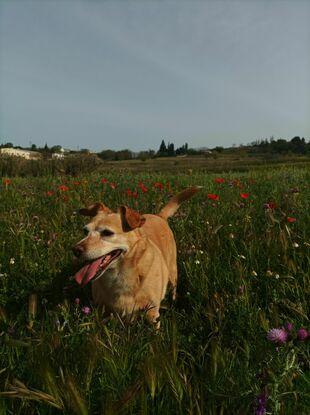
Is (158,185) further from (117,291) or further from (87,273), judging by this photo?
(87,273)

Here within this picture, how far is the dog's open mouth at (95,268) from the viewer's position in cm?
297

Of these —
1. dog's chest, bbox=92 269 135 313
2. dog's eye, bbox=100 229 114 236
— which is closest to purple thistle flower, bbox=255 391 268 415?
dog's chest, bbox=92 269 135 313

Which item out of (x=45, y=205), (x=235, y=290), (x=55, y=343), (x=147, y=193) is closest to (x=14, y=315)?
(x=55, y=343)

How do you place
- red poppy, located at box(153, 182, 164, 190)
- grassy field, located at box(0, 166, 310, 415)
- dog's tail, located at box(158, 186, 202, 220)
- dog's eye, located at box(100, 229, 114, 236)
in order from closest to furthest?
grassy field, located at box(0, 166, 310, 415)
dog's eye, located at box(100, 229, 114, 236)
dog's tail, located at box(158, 186, 202, 220)
red poppy, located at box(153, 182, 164, 190)

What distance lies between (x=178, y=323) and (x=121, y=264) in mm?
733

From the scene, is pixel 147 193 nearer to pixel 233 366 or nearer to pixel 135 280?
pixel 135 280

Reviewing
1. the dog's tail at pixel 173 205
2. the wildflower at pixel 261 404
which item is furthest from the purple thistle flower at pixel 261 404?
Result: the dog's tail at pixel 173 205

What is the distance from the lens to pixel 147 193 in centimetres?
719

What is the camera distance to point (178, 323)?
3010mm

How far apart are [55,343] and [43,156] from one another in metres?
17.6

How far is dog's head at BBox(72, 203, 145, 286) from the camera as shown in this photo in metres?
3.00

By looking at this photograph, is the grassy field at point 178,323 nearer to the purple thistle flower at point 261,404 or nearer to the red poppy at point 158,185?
the purple thistle flower at point 261,404

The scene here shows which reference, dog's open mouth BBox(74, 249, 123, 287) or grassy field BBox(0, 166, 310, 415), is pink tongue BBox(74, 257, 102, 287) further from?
grassy field BBox(0, 166, 310, 415)

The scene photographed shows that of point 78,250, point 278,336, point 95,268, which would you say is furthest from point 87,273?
point 278,336
